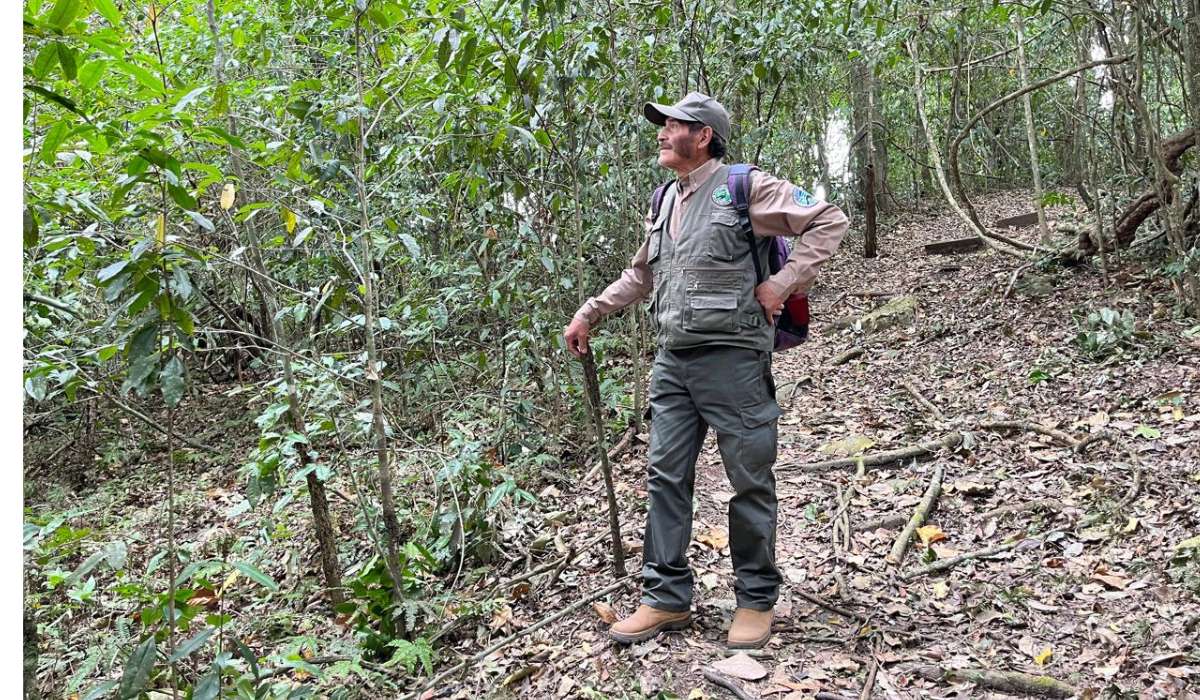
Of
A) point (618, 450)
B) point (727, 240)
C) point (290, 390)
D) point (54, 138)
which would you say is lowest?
point (618, 450)

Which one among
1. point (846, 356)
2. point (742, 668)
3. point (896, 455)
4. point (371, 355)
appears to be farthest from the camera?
point (846, 356)

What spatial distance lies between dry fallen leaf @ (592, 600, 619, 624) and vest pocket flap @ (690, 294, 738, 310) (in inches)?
60.2

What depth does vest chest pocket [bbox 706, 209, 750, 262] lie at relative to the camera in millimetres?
3205

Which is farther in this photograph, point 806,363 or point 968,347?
point 806,363

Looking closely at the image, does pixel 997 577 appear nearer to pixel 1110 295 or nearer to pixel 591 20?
pixel 591 20

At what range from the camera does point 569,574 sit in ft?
14.2

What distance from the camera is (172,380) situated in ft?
7.45

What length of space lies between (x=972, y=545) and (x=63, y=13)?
4474 millimetres

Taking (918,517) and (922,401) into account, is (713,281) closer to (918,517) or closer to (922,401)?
(918,517)

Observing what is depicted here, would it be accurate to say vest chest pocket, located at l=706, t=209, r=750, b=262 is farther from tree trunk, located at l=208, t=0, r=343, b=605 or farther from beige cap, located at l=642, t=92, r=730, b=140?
tree trunk, located at l=208, t=0, r=343, b=605

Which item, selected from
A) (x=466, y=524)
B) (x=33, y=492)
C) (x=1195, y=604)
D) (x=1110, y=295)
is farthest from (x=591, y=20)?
(x=33, y=492)

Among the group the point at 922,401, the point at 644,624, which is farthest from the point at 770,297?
the point at 922,401

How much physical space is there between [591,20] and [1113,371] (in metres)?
4.87

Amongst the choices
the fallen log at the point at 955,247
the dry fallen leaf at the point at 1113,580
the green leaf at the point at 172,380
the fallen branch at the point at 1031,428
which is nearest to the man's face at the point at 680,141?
the green leaf at the point at 172,380
